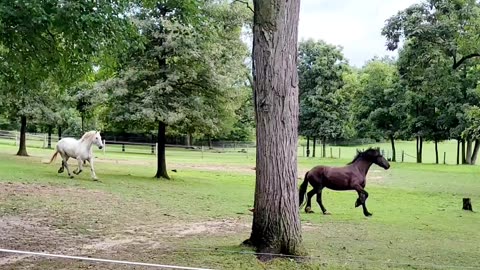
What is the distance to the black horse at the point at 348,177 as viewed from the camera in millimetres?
11016

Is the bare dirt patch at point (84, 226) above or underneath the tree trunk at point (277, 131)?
underneath

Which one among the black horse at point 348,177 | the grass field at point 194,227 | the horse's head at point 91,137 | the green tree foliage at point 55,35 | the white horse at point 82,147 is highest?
the green tree foliage at point 55,35

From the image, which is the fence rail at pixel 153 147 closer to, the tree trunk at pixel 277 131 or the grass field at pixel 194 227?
the grass field at pixel 194 227

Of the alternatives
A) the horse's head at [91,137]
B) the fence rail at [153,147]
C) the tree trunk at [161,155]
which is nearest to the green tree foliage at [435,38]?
the tree trunk at [161,155]

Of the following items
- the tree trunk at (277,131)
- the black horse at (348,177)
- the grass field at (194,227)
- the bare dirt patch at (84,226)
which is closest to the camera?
the tree trunk at (277,131)

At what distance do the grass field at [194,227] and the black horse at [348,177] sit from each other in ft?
1.84

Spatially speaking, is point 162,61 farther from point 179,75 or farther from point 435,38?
point 435,38

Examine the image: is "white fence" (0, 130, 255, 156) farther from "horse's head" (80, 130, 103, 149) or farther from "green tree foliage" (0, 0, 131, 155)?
"green tree foliage" (0, 0, 131, 155)

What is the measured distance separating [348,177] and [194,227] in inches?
161

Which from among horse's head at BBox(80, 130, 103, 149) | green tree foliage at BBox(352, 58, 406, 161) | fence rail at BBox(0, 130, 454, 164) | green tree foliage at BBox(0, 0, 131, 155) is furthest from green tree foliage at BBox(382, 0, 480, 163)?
green tree foliage at BBox(352, 58, 406, 161)

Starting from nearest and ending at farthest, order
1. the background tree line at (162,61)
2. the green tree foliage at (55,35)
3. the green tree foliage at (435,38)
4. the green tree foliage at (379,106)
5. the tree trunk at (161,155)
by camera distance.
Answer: the green tree foliage at (55,35)
the background tree line at (162,61)
the green tree foliage at (435,38)
the tree trunk at (161,155)
the green tree foliage at (379,106)

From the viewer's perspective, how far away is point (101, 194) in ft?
40.7

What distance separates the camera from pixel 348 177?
435 inches

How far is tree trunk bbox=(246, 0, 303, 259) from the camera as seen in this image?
230 inches
